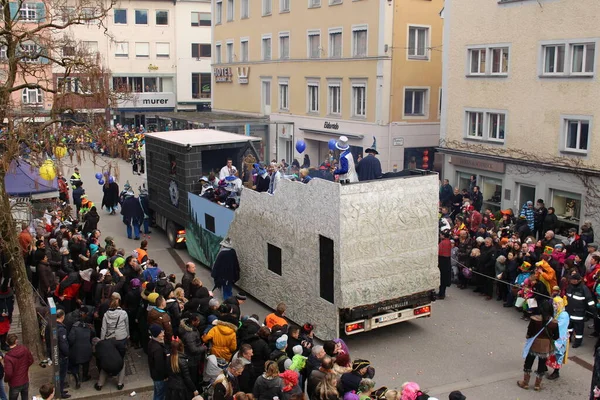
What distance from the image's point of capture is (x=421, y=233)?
13.5 meters

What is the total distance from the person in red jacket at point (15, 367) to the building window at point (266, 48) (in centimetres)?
3181

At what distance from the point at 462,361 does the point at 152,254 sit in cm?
1106

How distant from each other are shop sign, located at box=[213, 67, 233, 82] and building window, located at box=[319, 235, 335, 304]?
3370 cm

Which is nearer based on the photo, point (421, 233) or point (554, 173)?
point (421, 233)

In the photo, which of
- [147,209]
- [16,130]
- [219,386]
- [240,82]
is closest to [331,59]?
[240,82]

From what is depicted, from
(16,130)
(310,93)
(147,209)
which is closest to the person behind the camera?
(16,130)

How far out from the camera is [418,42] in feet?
102

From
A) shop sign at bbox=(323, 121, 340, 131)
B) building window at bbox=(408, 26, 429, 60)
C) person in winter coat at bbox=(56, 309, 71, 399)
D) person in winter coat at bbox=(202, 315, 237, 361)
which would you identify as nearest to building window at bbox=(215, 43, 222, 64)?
shop sign at bbox=(323, 121, 340, 131)

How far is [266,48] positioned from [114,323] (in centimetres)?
3123

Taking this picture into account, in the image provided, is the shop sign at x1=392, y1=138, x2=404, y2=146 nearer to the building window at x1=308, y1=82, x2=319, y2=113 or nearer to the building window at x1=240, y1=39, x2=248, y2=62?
the building window at x1=308, y1=82, x2=319, y2=113

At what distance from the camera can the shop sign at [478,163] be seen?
2381cm

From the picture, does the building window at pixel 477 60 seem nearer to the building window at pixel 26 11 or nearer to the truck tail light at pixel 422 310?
the truck tail light at pixel 422 310

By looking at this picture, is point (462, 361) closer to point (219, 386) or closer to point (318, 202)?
point (318, 202)

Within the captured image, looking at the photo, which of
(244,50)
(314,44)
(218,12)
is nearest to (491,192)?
(314,44)
